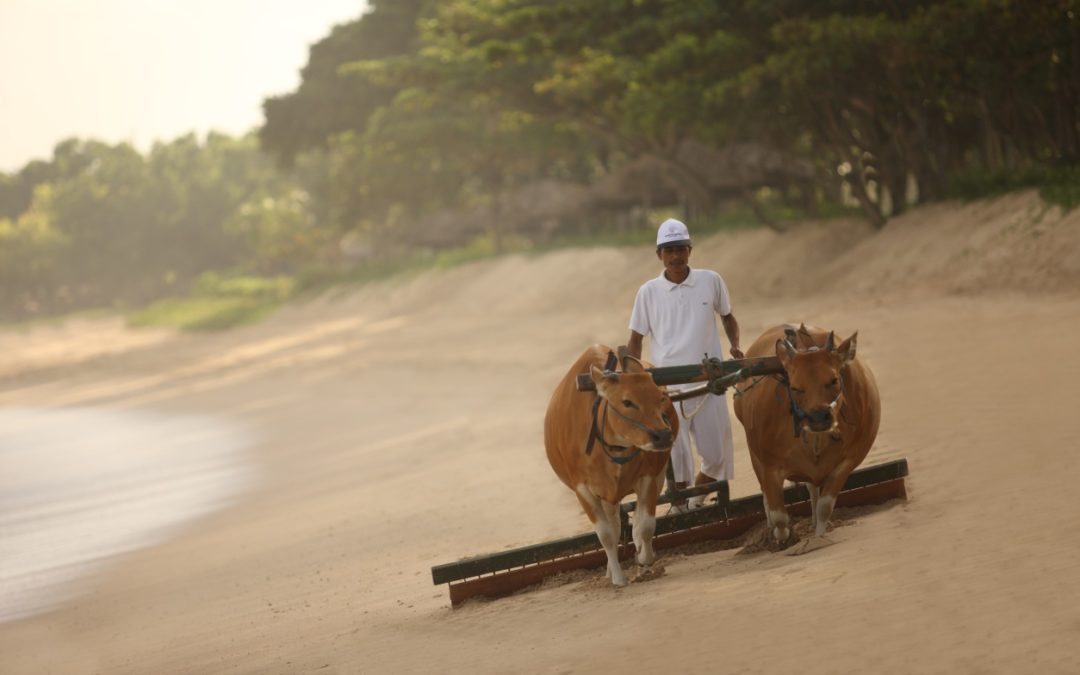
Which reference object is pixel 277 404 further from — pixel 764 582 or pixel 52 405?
pixel 764 582

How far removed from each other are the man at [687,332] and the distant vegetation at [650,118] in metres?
13.6

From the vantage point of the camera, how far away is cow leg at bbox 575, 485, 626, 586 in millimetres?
7082

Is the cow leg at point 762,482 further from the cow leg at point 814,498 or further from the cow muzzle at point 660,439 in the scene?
the cow muzzle at point 660,439

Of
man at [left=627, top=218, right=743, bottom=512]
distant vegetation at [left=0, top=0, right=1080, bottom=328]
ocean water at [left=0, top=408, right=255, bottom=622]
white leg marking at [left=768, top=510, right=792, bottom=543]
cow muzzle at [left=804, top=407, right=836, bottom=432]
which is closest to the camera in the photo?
cow muzzle at [left=804, top=407, right=836, bottom=432]

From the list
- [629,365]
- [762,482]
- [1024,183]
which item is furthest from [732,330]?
[1024,183]

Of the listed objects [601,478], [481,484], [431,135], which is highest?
[431,135]

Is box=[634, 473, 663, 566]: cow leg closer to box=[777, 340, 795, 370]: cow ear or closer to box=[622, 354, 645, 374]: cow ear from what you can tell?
box=[622, 354, 645, 374]: cow ear

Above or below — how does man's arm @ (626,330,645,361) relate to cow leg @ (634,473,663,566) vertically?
above

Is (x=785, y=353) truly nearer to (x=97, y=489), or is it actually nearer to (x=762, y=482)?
(x=762, y=482)

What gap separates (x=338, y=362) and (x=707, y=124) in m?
10.7

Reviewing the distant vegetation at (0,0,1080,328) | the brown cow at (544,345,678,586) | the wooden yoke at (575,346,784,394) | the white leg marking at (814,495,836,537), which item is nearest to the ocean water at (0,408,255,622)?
the brown cow at (544,345,678,586)

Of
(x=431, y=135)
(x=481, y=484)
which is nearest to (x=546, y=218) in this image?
(x=431, y=135)

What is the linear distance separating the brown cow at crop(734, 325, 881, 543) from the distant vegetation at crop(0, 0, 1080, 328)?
13.8 metres

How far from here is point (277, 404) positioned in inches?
967
